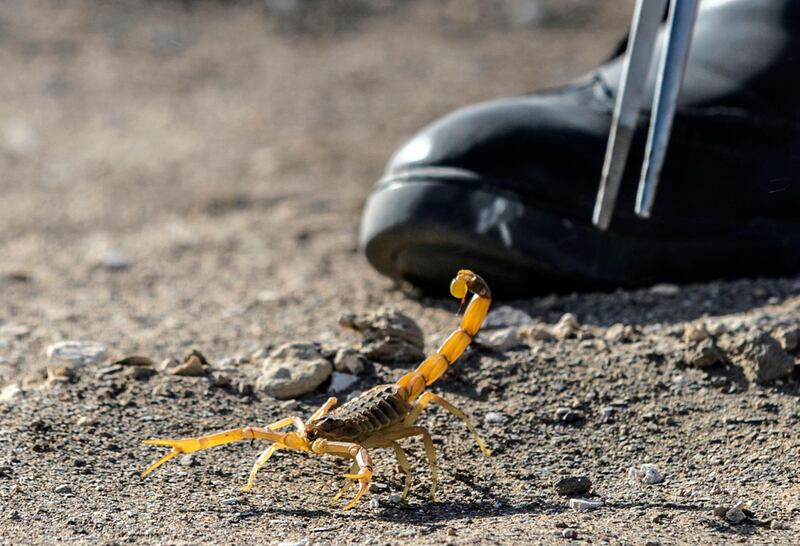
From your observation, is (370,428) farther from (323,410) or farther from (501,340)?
(501,340)

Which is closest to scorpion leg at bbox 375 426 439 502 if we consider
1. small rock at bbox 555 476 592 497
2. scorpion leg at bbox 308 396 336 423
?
scorpion leg at bbox 308 396 336 423

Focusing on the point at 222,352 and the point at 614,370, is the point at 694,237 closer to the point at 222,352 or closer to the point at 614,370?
the point at 614,370

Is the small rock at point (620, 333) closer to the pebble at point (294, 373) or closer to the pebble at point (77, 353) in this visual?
the pebble at point (294, 373)

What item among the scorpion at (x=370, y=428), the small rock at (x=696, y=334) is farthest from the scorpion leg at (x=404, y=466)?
the small rock at (x=696, y=334)

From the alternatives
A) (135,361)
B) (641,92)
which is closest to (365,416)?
(135,361)

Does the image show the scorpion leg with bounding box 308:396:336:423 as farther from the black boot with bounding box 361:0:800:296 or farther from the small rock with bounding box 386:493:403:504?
the black boot with bounding box 361:0:800:296

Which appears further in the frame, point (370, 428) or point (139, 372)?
point (139, 372)
